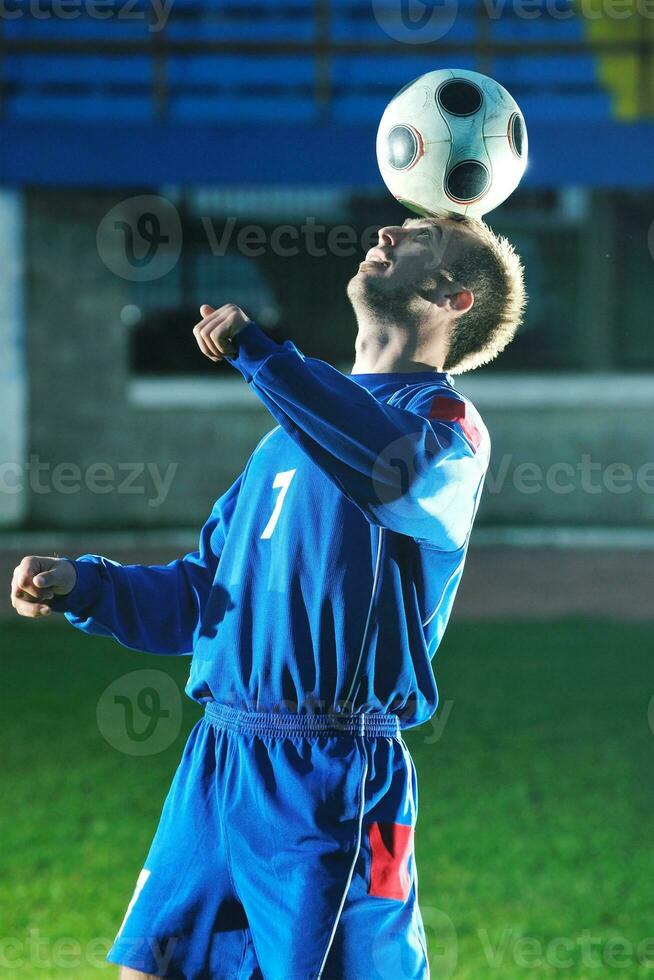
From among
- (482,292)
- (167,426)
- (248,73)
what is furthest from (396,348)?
(248,73)

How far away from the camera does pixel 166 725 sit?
271 inches

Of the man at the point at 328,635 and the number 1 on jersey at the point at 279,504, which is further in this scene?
the number 1 on jersey at the point at 279,504

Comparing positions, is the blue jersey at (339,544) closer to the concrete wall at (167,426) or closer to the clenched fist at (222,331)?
the clenched fist at (222,331)

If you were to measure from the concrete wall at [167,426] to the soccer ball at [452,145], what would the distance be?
11.6 metres

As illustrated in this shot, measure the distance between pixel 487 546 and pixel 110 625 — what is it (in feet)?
36.7

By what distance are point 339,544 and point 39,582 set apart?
0.58 m

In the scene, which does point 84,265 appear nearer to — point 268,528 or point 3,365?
point 3,365

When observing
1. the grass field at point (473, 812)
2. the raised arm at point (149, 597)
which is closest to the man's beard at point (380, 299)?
the raised arm at point (149, 597)

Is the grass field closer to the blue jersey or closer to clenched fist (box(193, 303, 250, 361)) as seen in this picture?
the blue jersey

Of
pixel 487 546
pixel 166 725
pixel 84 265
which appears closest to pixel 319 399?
pixel 166 725

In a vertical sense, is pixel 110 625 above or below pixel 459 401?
below

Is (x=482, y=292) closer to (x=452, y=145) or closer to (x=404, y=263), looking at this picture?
(x=404, y=263)

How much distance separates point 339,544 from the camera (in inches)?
89.5

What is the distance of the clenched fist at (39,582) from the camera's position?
2432 mm
